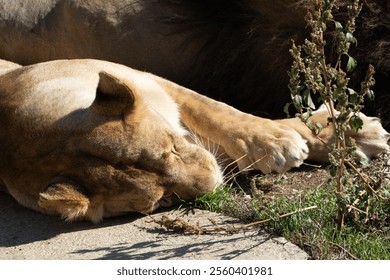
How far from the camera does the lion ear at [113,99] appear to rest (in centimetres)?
359

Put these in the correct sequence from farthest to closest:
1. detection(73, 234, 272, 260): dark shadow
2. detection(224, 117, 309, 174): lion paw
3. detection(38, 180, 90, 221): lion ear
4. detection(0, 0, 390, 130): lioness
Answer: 1. detection(0, 0, 390, 130): lioness
2. detection(224, 117, 309, 174): lion paw
3. detection(38, 180, 90, 221): lion ear
4. detection(73, 234, 272, 260): dark shadow

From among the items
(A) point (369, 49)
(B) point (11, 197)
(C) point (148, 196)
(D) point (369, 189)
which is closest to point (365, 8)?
(A) point (369, 49)

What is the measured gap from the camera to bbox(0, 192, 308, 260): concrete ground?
131 inches

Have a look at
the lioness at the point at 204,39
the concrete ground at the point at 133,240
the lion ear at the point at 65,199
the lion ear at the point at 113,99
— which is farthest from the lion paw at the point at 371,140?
the lion ear at the point at 65,199

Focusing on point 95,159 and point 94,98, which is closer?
point 95,159

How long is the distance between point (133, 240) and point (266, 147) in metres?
0.76

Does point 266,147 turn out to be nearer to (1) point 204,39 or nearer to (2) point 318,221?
(2) point 318,221

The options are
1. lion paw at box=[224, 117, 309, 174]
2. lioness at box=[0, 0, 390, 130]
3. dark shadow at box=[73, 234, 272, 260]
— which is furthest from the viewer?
lioness at box=[0, 0, 390, 130]

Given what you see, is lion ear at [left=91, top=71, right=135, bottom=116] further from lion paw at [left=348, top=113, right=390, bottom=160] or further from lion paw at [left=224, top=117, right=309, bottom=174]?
lion paw at [left=348, top=113, right=390, bottom=160]

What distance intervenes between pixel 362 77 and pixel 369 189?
3.08ft

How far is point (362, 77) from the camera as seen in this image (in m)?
4.16

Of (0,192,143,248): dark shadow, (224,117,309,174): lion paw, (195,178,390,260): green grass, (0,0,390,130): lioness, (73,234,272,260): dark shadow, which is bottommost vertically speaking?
(0,192,143,248): dark shadow

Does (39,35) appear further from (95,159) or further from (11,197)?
(95,159)

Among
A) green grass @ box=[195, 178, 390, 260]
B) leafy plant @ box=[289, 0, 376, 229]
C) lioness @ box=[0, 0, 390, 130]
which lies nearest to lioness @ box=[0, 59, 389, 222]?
green grass @ box=[195, 178, 390, 260]
